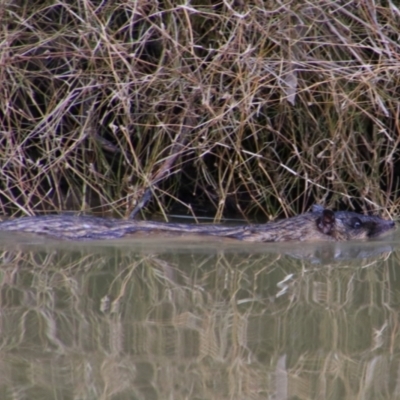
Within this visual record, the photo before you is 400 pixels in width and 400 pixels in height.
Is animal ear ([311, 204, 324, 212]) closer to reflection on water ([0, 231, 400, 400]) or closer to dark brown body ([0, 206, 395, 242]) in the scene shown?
dark brown body ([0, 206, 395, 242])

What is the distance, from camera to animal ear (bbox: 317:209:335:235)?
275 inches

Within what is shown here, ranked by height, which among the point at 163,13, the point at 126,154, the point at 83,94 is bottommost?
the point at 126,154

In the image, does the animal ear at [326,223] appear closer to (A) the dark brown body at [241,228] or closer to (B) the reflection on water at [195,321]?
(A) the dark brown body at [241,228]

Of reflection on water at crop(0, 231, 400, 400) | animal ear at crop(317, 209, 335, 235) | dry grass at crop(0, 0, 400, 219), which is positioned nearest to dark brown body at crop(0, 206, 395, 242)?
animal ear at crop(317, 209, 335, 235)

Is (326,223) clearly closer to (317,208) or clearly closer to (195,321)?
(317,208)

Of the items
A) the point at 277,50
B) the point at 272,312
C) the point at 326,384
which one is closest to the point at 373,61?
the point at 277,50

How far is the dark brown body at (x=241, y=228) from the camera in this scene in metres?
6.84

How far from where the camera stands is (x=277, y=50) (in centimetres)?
721

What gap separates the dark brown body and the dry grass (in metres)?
0.38

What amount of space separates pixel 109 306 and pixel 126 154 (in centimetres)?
292

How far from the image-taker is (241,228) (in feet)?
23.2

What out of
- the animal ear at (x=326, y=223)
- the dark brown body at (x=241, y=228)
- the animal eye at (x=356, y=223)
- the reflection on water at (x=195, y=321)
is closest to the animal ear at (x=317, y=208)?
the dark brown body at (x=241, y=228)

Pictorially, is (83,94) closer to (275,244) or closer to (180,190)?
(180,190)

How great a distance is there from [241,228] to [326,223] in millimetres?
636
